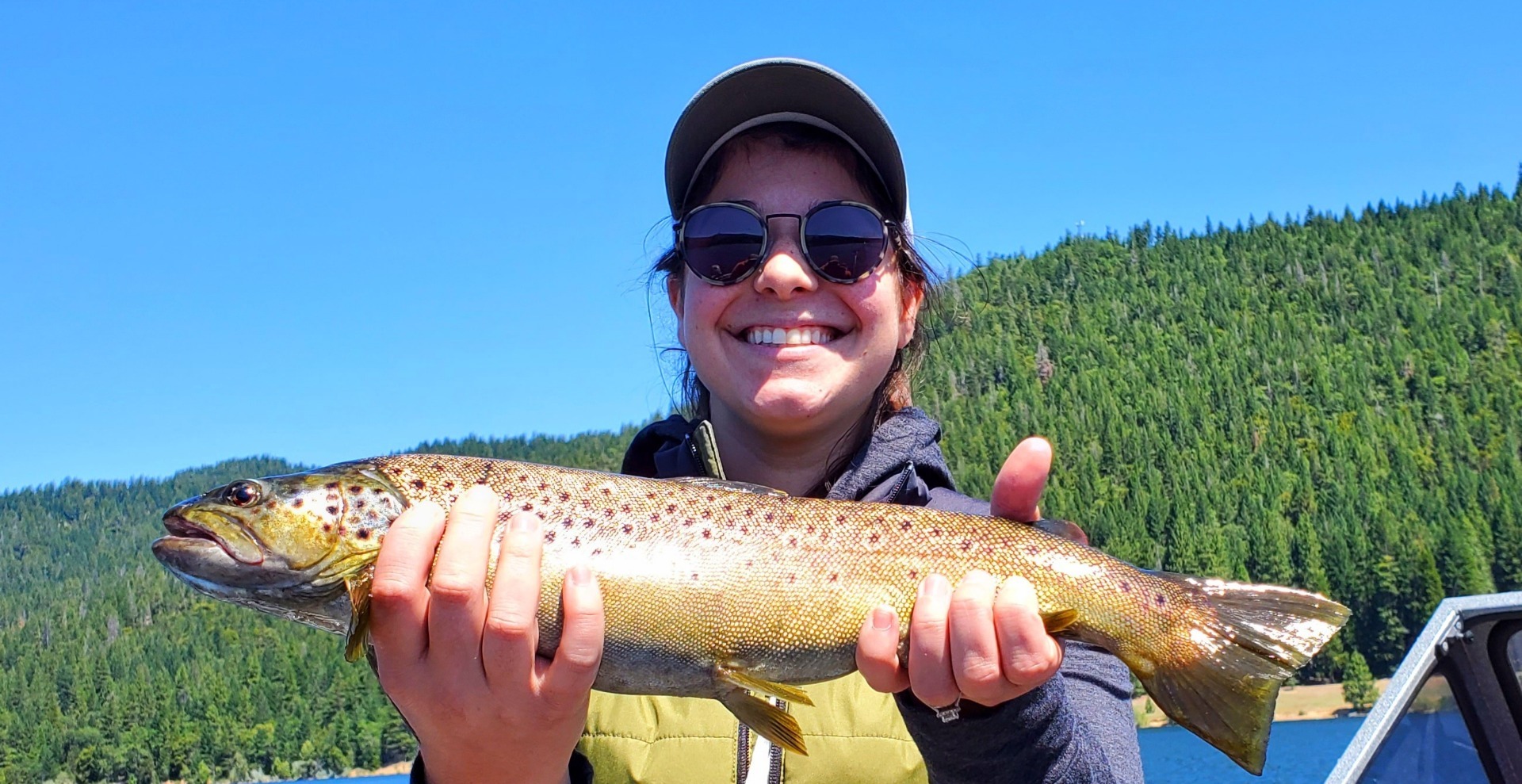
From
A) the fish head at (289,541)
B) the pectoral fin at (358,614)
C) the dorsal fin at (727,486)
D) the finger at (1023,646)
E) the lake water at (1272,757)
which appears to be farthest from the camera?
the lake water at (1272,757)

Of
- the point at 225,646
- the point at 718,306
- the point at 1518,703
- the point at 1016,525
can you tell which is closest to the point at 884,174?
the point at 718,306

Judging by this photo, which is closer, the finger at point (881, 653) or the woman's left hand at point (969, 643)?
the woman's left hand at point (969, 643)

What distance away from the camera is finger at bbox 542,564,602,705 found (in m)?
3.90

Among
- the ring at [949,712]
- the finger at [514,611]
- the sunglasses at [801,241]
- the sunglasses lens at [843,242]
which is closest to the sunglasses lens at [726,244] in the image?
the sunglasses at [801,241]

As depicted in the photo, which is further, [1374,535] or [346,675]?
[346,675]

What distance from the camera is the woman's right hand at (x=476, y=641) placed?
3.83 metres

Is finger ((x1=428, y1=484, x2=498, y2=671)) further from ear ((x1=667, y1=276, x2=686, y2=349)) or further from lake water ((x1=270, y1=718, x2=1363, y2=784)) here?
lake water ((x1=270, y1=718, x2=1363, y2=784))

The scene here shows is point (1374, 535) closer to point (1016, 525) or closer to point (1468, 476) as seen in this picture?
point (1468, 476)

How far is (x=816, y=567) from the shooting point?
4.27 metres

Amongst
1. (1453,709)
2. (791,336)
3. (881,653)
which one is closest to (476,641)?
(881,653)

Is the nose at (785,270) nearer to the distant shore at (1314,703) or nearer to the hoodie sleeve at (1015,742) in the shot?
the hoodie sleeve at (1015,742)

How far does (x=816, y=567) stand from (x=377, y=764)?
154509 mm

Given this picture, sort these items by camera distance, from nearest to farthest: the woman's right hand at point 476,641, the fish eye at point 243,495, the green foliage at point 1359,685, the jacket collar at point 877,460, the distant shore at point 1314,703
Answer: the woman's right hand at point 476,641 → the fish eye at point 243,495 → the jacket collar at point 877,460 → the green foliage at point 1359,685 → the distant shore at point 1314,703

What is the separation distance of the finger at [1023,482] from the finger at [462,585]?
1.75 meters
